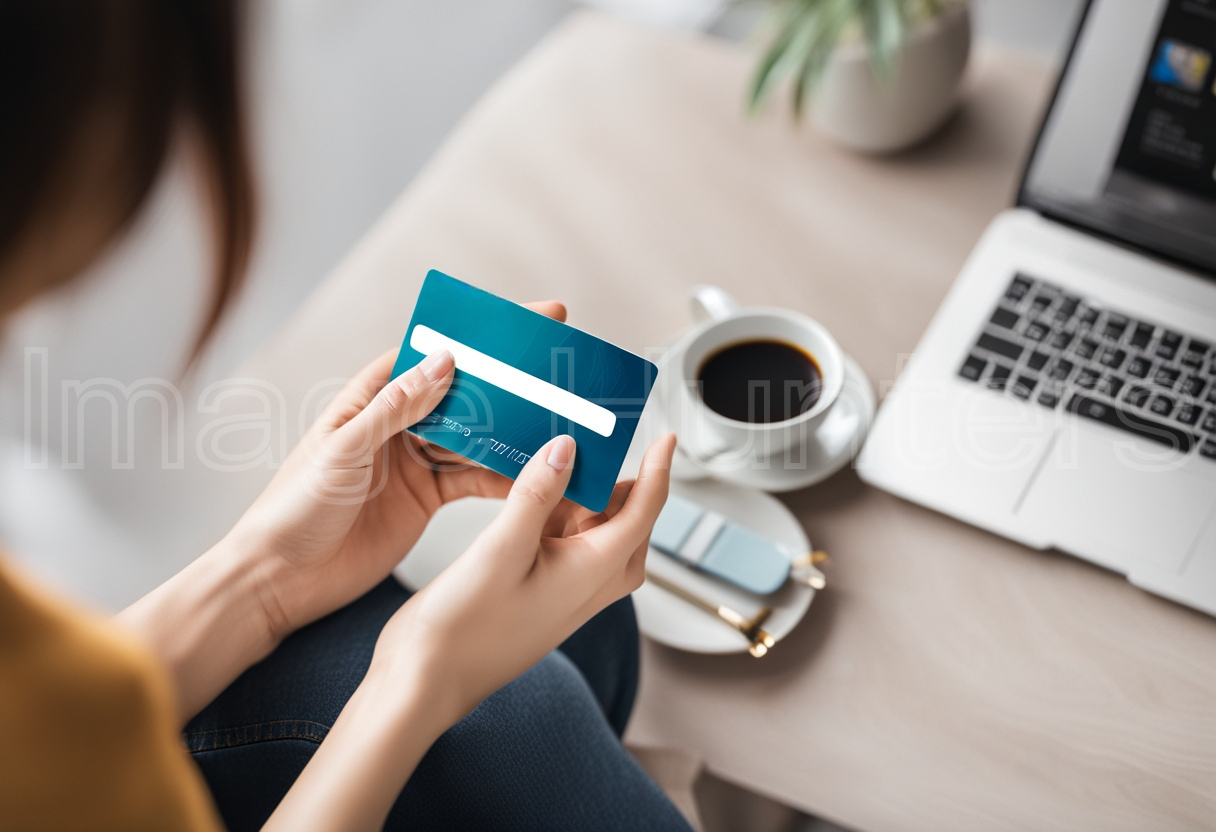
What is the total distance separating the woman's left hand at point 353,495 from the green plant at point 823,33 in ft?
1.27

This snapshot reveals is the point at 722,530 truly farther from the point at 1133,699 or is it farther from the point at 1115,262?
the point at 1115,262

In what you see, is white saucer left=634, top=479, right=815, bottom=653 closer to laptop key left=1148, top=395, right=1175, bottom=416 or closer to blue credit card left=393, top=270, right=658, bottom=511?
blue credit card left=393, top=270, right=658, bottom=511

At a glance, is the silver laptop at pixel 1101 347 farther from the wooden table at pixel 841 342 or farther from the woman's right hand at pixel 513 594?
the woman's right hand at pixel 513 594

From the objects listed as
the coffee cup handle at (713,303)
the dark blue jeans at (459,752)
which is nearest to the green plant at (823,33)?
the coffee cup handle at (713,303)

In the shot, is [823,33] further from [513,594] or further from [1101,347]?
[513,594]

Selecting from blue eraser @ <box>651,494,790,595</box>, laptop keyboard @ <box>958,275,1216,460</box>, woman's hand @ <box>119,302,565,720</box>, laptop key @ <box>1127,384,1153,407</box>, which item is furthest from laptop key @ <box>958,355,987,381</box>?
woman's hand @ <box>119,302,565,720</box>

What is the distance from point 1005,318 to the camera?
74cm

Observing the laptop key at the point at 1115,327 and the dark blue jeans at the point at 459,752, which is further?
the laptop key at the point at 1115,327

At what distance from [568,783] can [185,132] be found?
1.52 ft

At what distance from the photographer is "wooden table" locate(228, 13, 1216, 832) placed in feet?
1.96

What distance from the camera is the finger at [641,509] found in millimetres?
560

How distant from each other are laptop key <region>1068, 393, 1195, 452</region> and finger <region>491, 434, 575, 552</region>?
0.43 meters

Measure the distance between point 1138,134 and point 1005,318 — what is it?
20 cm

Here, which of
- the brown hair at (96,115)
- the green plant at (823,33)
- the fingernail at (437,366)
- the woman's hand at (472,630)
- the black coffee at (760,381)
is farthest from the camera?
the green plant at (823,33)
